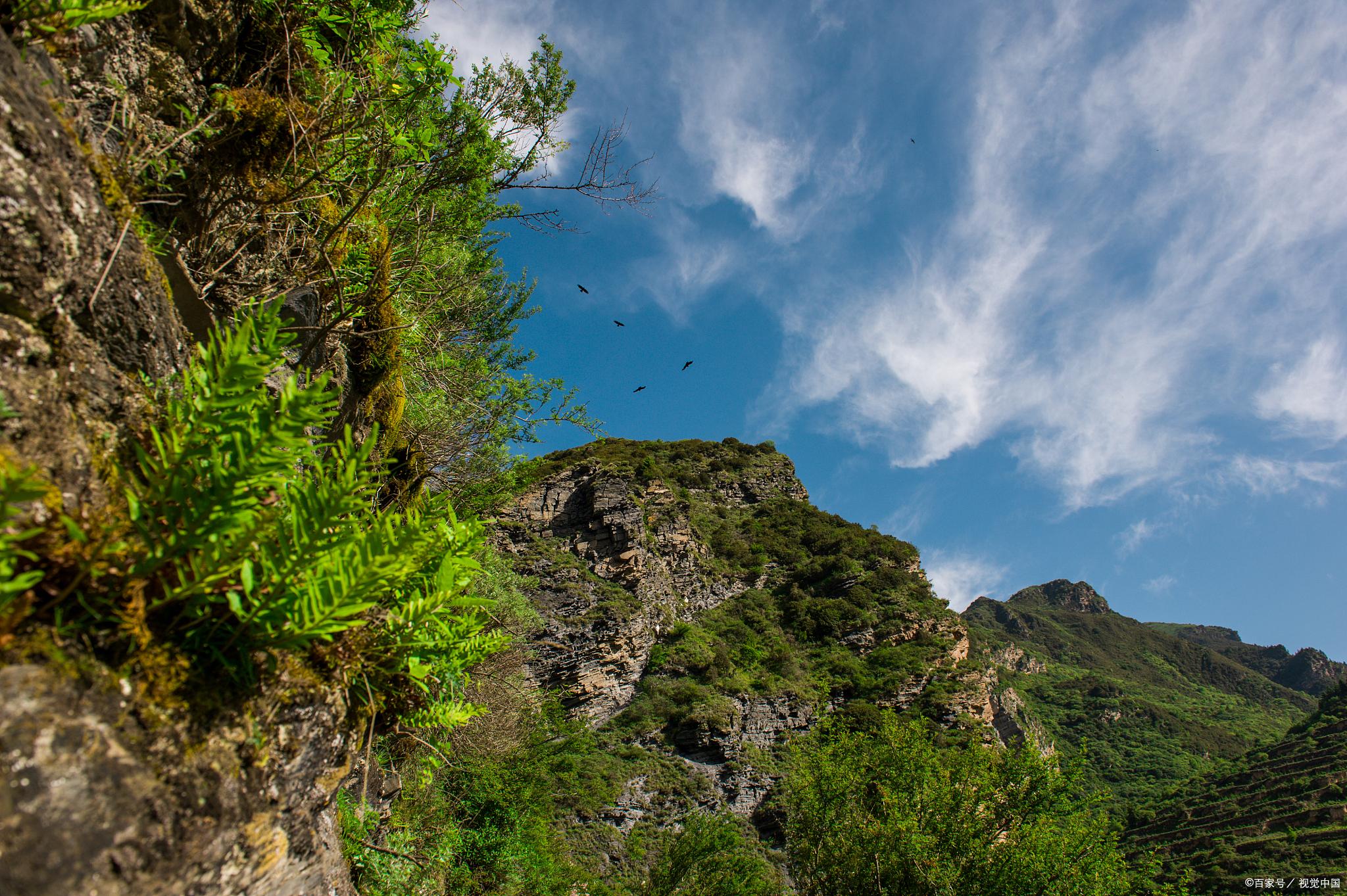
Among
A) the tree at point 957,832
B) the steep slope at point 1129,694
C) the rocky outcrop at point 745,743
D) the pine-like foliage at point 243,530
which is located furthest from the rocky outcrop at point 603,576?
the pine-like foliage at point 243,530

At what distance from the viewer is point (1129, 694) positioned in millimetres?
67125

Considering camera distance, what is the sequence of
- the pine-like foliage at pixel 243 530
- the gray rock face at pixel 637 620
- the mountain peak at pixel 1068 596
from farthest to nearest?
the mountain peak at pixel 1068 596 < the gray rock face at pixel 637 620 < the pine-like foliage at pixel 243 530

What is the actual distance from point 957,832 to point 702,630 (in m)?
32.4

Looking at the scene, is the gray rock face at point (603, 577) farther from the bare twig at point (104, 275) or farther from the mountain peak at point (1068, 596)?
the mountain peak at point (1068, 596)

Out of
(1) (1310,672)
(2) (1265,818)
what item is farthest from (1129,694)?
(1) (1310,672)

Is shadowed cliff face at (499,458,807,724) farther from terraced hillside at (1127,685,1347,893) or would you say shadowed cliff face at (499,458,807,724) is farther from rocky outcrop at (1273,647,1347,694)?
rocky outcrop at (1273,647,1347,694)

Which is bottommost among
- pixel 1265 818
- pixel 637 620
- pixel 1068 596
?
pixel 1265 818

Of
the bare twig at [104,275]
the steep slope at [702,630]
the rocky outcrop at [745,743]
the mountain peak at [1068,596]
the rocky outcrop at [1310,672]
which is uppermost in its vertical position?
the mountain peak at [1068,596]

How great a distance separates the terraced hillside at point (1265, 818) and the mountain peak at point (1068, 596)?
8498cm

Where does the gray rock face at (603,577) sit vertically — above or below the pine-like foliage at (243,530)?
above

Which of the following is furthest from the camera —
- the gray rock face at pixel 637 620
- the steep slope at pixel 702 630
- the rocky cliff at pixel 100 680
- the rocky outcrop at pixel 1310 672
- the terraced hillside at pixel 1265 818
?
the rocky outcrop at pixel 1310 672

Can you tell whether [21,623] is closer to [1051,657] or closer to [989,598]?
[1051,657]

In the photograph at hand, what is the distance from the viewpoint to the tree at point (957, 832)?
12391 mm

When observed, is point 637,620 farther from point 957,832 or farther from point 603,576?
point 957,832
